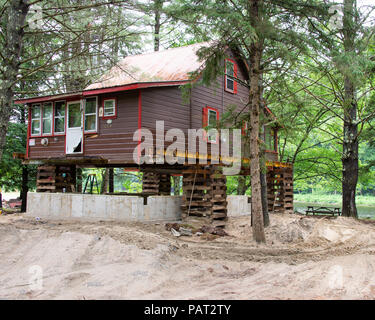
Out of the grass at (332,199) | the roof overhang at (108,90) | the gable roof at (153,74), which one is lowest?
the grass at (332,199)

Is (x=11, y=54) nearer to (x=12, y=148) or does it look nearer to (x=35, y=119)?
(x=35, y=119)

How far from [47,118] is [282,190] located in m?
12.5

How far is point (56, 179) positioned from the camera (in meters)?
17.1

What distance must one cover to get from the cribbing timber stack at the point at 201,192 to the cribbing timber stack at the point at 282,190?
571 centimetres

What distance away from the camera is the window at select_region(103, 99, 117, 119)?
568 inches

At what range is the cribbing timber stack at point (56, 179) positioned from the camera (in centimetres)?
1669

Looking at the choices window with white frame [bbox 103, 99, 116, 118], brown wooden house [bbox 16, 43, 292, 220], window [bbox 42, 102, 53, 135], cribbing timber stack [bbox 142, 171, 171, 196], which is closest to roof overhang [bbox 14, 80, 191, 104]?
brown wooden house [bbox 16, 43, 292, 220]

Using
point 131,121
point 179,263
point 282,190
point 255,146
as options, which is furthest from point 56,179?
point 282,190

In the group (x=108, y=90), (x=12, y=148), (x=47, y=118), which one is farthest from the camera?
(x=12, y=148)

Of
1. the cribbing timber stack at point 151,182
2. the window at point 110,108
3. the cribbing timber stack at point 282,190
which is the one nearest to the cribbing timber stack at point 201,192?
the window at point 110,108

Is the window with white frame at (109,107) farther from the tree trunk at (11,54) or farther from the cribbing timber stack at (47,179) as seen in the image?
the tree trunk at (11,54)

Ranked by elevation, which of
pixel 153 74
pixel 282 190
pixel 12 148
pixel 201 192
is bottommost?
pixel 282 190

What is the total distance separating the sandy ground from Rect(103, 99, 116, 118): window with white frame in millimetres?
4364
